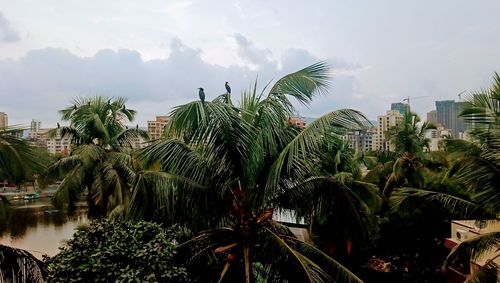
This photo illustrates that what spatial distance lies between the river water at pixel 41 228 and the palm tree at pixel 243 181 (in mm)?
7466

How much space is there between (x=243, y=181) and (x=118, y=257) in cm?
172

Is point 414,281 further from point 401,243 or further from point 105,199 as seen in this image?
point 105,199

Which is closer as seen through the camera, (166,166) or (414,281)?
(166,166)

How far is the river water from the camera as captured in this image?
13.8m

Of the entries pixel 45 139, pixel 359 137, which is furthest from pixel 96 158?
pixel 359 137

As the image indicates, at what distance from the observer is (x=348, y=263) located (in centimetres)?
1384

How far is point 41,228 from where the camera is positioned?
65.3ft

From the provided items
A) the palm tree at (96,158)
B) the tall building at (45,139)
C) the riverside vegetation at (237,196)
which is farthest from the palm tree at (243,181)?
the palm tree at (96,158)

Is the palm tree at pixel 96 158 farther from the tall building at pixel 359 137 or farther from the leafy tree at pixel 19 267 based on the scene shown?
the tall building at pixel 359 137

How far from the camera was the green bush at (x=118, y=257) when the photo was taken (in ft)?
14.3

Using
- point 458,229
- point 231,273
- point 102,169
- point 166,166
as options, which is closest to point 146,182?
point 166,166

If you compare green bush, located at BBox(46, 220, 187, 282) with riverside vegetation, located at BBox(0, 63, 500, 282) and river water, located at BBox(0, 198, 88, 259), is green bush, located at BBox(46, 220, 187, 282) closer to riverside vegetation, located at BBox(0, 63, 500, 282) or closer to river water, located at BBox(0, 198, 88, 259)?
riverside vegetation, located at BBox(0, 63, 500, 282)

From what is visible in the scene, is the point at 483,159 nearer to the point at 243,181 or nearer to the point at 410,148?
the point at 243,181

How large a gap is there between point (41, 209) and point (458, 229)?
24.1 meters
